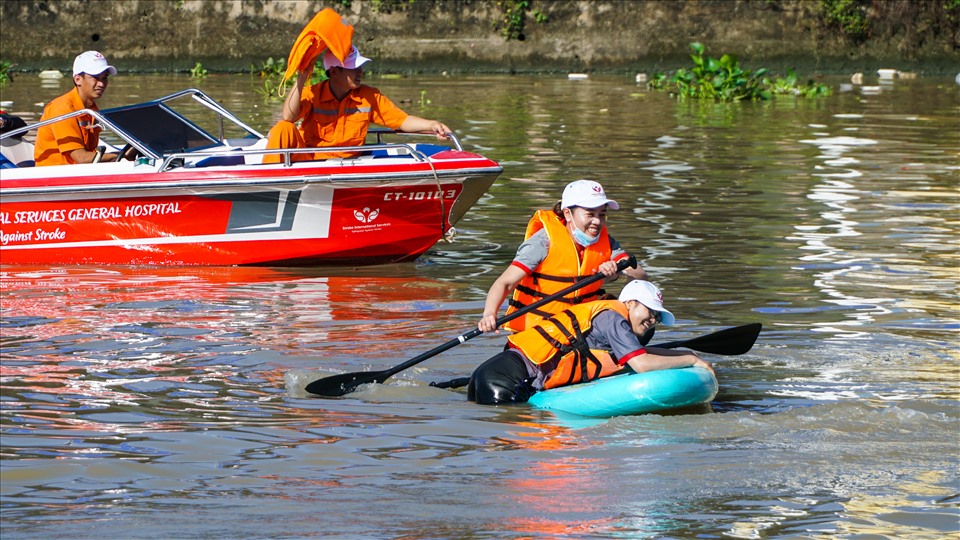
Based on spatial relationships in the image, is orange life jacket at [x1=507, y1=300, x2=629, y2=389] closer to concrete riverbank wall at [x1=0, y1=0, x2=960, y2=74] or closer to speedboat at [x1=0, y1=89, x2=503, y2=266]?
speedboat at [x1=0, y1=89, x2=503, y2=266]

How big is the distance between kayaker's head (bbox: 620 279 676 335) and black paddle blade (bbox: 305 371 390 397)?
4.78ft

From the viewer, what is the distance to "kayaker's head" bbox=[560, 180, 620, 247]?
25.1 ft

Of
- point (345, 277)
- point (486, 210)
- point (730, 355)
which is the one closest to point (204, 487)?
point (730, 355)

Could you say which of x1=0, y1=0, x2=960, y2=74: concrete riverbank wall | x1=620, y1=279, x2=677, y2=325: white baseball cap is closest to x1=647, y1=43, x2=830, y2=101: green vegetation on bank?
x1=0, y1=0, x2=960, y2=74: concrete riverbank wall

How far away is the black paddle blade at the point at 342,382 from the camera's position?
779cm

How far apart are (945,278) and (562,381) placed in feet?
14.1

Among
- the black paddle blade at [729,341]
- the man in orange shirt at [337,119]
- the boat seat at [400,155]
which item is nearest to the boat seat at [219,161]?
the man in orange shirt at [337,119]

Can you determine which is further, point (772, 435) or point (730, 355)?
point (730, 355)

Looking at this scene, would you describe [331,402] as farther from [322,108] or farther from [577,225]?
[322,108]

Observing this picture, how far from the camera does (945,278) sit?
34.9ft

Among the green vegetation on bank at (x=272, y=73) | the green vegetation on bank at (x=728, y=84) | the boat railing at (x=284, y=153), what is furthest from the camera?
the green vegetation on bank at (x=272, y=73)

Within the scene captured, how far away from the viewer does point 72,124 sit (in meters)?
11.3

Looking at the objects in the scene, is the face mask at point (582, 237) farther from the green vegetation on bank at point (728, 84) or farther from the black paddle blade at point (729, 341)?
the green vegetation on bank at point (728, 84)

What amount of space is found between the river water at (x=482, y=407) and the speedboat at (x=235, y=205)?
20 centimetres
